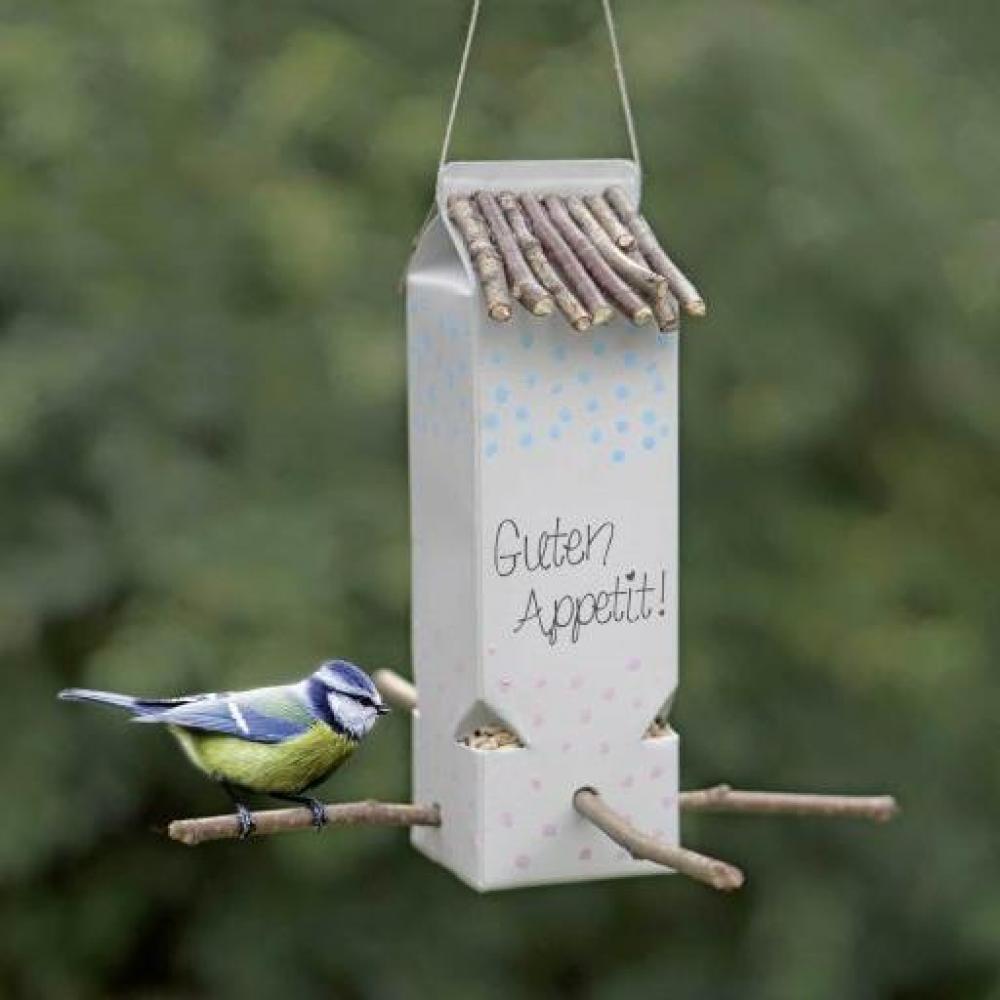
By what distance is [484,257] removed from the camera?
2.73m

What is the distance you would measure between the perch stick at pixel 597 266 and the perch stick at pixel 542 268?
4 centimetres

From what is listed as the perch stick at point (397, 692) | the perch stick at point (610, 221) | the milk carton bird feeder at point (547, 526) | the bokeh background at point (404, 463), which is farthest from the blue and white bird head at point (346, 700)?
the bokeh background at point (404, 463)

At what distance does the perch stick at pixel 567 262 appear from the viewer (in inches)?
107

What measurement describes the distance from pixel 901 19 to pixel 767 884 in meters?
2.22

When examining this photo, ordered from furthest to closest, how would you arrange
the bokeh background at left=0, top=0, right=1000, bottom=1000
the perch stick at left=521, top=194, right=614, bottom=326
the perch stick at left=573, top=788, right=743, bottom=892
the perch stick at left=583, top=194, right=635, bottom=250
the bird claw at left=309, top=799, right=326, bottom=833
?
the bokeh background at left=0, top=0, right=1000, bottom=1000 → the perch stick at left=583, top=194, right=635, bottom=250 → the perch stick at left=521, top=194, right=614, bottom=326 → the bird claw at left=309, top=799, right=326, bottom=833 → the perch stick at left=573, top=788, right=743, bottom=892

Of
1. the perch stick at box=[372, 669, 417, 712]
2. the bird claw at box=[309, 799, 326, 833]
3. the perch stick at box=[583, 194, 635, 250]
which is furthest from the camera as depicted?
the perch stick at box=[372, 669, 417, 712]

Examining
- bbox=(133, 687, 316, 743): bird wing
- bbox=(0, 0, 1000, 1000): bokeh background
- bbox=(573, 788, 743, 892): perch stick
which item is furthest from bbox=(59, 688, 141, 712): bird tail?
bbox=(0, 0, 1000, 1000): bokeh background

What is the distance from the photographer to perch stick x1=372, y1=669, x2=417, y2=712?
3.15 metres

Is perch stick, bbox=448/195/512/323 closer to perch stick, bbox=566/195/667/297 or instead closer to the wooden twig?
perch stick, bbox=566/195/667/297

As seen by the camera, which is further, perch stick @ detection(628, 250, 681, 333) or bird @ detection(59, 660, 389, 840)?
perch stick @ detection(628, 250, 681, 333)

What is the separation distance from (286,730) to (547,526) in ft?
1.29

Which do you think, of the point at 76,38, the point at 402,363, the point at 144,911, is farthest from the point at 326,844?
the point at 76,38

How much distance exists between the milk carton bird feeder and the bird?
3.4 inches

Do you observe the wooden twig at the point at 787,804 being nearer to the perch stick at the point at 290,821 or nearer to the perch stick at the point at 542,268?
the perch stick at the point at 290,821
